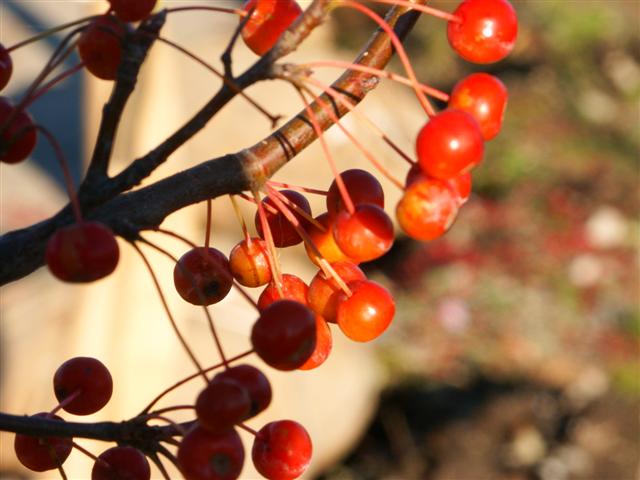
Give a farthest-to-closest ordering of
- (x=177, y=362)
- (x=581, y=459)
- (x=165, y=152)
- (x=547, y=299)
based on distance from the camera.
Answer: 1. (x=547, y=299)
2. (x=581, y=459)
3. (x=177, y=362)
4. (x=165, y=152)

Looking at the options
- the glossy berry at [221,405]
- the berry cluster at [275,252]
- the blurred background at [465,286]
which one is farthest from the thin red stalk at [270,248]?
the blurred background at [465,286]

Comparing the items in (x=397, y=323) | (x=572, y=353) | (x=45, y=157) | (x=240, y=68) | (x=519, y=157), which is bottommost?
(x=572, y=353)

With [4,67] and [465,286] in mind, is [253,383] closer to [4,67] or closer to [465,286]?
[4,67]

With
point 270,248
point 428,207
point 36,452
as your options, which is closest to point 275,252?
point 270,248

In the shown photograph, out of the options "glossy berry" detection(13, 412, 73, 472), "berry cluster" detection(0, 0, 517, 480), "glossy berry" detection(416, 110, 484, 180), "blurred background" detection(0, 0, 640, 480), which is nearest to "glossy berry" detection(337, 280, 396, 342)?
"berry cluster" detection(0, 0, 517, 480)

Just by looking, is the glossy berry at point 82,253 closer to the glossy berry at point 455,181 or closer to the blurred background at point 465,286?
the glossy berry at point 455,181

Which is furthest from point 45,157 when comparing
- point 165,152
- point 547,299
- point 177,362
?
point 165,152

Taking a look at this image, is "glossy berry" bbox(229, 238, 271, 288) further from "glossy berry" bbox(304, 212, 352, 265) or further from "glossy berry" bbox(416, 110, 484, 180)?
"glossy berry" bbox(416, 110, 484, 180)

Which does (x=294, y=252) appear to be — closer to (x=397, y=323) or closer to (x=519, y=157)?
(x=397, y=323)
